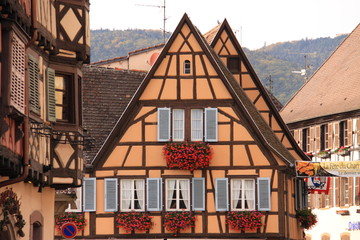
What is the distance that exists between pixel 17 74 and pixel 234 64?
90.0ft

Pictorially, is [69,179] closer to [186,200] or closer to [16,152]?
[16,152]

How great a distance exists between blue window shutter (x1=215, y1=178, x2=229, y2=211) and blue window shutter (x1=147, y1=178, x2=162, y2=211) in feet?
6.16

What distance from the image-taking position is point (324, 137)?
6362 centimetres

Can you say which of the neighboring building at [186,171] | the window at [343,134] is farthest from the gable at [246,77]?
the window at [343,134]

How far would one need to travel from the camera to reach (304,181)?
48.4m

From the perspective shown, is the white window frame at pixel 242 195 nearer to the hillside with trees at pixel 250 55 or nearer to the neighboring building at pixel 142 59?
the neighboring building at pixel 142 59

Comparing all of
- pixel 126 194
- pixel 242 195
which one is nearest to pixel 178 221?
pixel 126 194

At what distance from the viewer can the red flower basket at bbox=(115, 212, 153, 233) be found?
42.2 metres

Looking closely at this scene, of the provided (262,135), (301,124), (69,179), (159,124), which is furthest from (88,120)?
(301,124)

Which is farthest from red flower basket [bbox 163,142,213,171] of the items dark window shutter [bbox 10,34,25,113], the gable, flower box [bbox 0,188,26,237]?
dark window shutter [bbox 10,34,25,113]

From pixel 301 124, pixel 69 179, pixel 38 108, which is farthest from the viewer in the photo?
pixel 301 124

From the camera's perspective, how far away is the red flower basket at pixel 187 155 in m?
42.3

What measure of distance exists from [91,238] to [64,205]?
11.1 meters

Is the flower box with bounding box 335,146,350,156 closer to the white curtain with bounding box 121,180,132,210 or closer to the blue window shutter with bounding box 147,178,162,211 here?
the blue window shutter with bounding box 147,178,162,211
